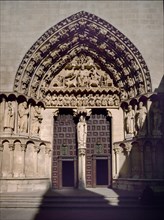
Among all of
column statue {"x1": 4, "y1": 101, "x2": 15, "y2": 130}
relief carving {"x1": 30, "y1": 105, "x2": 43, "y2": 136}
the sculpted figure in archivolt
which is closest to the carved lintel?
the sculpted figure in archivolt

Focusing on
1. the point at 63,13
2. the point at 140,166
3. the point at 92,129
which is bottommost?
the point at 140,166

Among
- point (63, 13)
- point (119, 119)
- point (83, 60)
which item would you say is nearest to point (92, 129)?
point (119, 119)

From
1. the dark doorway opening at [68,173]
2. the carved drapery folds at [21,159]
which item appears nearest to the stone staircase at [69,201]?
the carved drapery folds at [21,159]

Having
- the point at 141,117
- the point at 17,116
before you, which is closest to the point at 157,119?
the point at 141,117

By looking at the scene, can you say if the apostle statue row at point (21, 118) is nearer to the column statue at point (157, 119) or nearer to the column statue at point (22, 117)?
the column statue at point (22, 117)

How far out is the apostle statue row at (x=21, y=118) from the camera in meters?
11.2

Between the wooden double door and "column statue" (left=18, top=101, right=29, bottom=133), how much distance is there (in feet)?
5.92

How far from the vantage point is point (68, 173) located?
41.9 feet

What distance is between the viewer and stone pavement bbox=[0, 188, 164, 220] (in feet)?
25.5

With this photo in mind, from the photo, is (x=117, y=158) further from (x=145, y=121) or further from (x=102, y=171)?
(x=145, y=121)

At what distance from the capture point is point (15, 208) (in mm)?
8898

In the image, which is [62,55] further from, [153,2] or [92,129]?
[153,2]

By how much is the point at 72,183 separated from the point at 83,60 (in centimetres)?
567

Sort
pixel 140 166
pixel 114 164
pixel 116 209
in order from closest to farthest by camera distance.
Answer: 1. pixel 116 209
2. pixel 140 166
3. pixel 114 164
